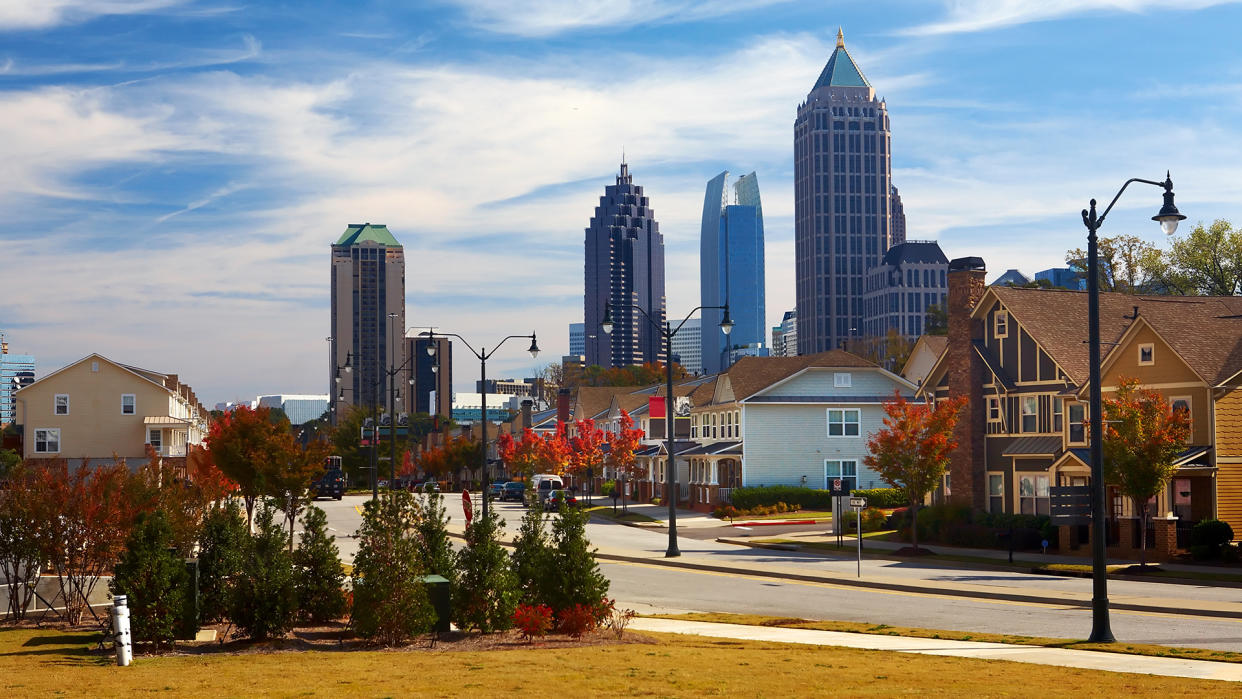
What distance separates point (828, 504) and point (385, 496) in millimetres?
53620

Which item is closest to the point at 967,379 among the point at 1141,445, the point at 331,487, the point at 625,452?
the point at 1141,445

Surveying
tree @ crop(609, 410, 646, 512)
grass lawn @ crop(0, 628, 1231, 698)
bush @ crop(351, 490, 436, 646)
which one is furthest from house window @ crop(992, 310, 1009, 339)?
bush @ crop(351, 490, 436, 646)

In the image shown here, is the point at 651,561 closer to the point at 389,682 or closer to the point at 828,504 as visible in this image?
the point at 389,682

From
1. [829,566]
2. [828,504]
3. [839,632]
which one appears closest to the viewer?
[839,632]

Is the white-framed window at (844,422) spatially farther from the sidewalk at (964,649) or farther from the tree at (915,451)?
the sidewalk at (964,649)

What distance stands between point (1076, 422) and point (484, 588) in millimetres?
36370

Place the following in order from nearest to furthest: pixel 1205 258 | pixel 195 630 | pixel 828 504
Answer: pixel 195 630 → pixel 828 504 → pixel 1205 258

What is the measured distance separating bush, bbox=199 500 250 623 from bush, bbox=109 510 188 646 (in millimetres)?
1191

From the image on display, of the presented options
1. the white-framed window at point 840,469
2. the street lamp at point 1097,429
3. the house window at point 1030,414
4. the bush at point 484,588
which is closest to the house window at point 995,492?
the house window at point 1030,414

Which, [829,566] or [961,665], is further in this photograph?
[829,566]

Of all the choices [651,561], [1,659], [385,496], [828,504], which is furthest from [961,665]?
[828,504]

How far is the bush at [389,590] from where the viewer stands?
→ 1919 centimetres

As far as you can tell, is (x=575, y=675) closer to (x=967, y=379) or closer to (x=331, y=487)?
(x=967, y=379)

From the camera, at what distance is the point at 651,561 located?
4169 centimetres
